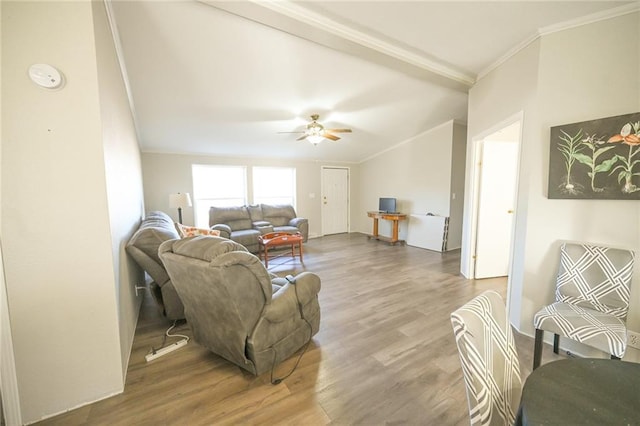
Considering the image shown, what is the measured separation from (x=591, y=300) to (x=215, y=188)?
6.03 m

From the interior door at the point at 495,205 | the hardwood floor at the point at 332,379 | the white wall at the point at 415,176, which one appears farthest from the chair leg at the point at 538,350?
the white wall at the point at 415,176

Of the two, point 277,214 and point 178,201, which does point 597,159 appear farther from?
point 178,201

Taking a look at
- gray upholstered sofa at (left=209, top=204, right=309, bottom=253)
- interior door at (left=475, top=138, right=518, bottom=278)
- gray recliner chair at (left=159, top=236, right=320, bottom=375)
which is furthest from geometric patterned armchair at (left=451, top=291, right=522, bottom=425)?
gray upholstered sofa at (left=209, top=204, right=309, bottom=253)

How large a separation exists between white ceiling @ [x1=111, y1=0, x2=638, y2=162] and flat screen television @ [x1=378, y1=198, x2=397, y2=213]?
79.6 inches

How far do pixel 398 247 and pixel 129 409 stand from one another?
5.00m

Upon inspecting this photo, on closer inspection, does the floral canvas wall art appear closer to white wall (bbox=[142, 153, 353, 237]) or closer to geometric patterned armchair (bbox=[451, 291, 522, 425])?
geometric patterned armchair (bbox=[451, 291, 522, 425])

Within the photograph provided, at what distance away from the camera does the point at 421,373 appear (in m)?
1.76

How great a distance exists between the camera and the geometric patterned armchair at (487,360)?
771mm

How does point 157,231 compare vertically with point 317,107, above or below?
below

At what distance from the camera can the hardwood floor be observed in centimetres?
143

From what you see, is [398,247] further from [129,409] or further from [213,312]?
[129,409]

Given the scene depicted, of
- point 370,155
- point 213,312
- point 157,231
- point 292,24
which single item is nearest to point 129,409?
point 213,312

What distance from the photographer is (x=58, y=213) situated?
137cm

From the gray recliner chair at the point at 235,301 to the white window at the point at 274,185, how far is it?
4.46 metres
